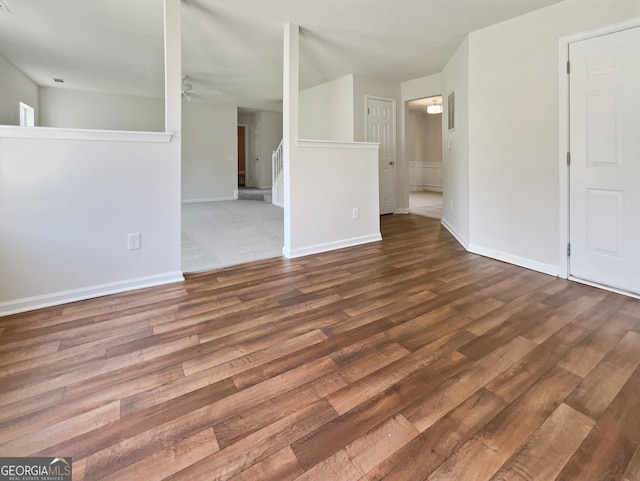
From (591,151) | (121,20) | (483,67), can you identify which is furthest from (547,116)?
(121,20)

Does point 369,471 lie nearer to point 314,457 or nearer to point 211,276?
point 314,457

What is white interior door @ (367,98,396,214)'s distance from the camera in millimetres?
5973

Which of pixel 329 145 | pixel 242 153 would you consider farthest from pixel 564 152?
pixel 242 153

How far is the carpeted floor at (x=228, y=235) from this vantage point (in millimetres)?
3604

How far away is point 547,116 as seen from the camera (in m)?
3.00

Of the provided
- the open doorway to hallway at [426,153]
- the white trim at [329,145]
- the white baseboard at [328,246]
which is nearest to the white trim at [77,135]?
the white trim at [329,145]

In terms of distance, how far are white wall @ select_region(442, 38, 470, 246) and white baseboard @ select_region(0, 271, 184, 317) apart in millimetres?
3295

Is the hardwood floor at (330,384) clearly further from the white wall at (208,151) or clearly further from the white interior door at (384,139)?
the white wall at (208,151)

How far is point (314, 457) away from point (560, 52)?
11.5ft

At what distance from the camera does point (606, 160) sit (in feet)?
8.68

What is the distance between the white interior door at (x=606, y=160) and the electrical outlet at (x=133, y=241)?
11.9ft

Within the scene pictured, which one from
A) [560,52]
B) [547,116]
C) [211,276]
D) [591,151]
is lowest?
[211,276]

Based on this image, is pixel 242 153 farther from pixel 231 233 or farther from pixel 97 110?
pixel 231 233

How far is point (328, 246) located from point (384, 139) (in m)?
3.09
